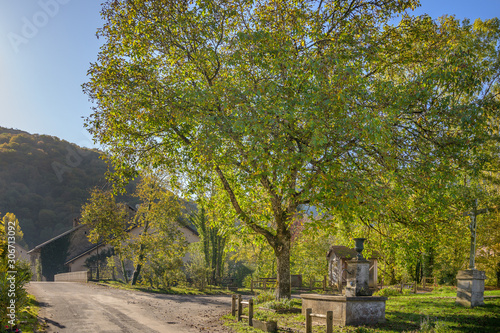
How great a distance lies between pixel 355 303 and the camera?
492 inches

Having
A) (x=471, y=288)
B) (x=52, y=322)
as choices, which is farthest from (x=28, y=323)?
(x=471, y=288)

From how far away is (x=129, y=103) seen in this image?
49.2ft

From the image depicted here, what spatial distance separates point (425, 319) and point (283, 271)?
6.47 metres

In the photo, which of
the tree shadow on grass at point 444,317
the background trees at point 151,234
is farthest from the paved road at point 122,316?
the background trees at point 151,234

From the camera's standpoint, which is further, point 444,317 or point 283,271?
point 283,271

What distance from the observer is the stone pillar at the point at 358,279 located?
43.3ft

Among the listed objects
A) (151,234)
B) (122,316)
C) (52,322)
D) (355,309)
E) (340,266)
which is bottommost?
(340,266)

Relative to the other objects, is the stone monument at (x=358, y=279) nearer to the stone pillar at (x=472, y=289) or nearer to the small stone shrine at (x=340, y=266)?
the stone pillar at (x=472, y=289)

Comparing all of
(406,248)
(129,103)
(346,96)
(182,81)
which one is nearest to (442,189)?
(406,248)

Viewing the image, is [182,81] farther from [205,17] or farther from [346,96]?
[346,96]

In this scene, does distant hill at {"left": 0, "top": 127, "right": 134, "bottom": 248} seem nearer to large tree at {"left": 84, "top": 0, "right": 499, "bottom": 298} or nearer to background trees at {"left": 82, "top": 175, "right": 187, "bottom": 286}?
background trees at {"left": 82, "top": 175, "right": 187, "bottom": 286}

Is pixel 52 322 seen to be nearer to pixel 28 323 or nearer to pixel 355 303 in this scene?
pixel 28 323

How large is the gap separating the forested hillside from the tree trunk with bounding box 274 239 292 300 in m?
56.7

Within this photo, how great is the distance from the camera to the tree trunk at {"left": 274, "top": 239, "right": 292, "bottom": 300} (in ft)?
55.6
